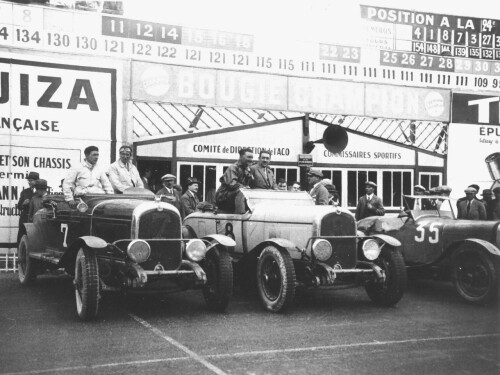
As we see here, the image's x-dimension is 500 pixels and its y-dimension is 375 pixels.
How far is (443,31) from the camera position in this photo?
16812 mm

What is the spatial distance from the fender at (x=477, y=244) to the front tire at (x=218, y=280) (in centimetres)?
291

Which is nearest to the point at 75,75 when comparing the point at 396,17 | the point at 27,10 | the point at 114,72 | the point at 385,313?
the point at 114,72

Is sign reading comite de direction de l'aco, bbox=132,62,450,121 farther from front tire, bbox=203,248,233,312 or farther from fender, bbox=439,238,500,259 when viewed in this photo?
fender, bbox=439,238,500,259

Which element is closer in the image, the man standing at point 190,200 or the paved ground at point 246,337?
the paved ground at point 246,337

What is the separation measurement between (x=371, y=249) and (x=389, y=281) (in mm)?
447

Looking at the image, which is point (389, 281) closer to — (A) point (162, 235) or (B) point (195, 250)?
(B) point (195, 250)

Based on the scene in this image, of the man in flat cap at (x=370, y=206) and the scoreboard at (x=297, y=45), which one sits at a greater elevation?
the scoreboard at (x=297, y=45)

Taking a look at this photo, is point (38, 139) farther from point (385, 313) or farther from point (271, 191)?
point (385, 313)

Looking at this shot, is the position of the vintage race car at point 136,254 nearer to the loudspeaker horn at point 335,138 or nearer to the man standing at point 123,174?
the man standing at point 123,174

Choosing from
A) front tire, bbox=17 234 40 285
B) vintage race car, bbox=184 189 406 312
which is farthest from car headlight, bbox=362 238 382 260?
front tire, bbox=17 234 40 285

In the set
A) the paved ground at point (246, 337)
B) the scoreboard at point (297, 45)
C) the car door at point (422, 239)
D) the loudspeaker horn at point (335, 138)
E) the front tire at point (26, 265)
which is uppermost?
the scoreboard at point (297, 45)

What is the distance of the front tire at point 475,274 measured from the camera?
676 centimetres

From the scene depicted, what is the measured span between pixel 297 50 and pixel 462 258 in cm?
691

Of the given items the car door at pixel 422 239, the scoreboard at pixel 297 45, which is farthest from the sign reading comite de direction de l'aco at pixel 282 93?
the car door at pixel 422 239
